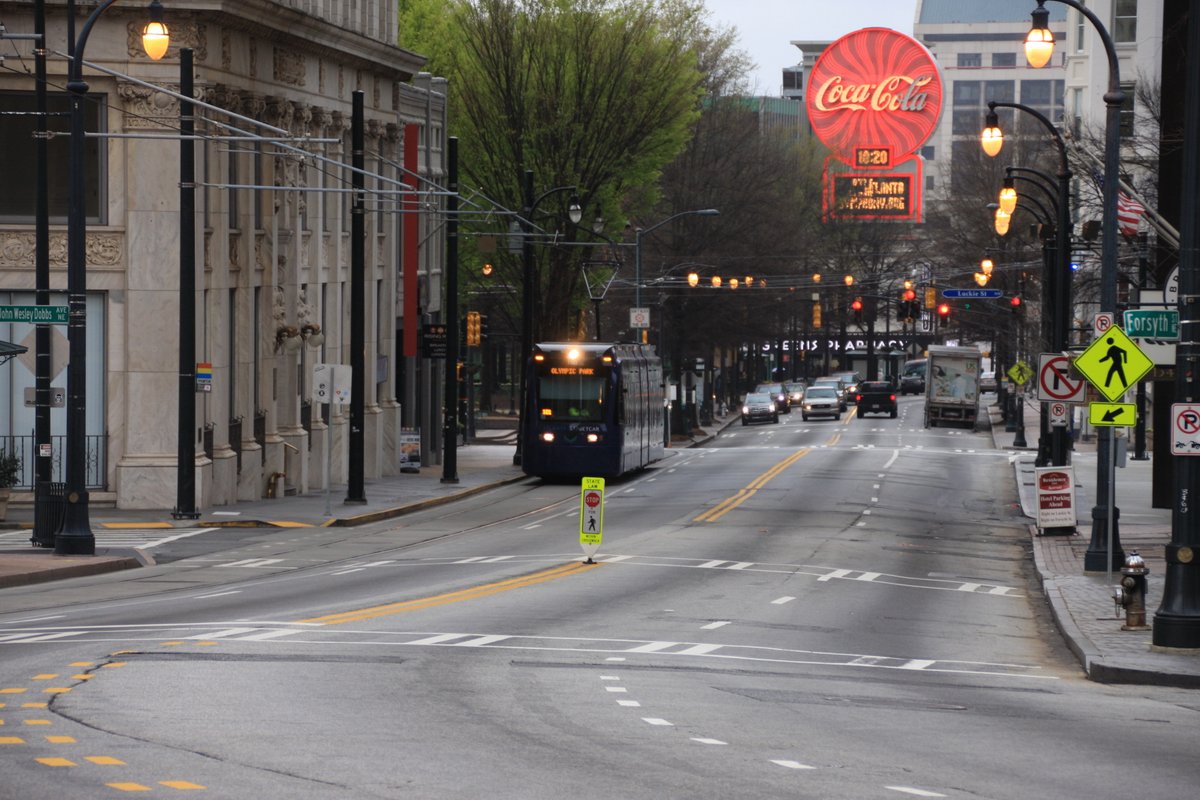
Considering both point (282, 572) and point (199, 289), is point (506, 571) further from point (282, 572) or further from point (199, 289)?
point (199, 289)

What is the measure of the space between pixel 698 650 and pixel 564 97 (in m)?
42.0

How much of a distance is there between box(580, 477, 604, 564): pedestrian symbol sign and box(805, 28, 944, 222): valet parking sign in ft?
323

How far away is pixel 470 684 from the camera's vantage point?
1472 cm

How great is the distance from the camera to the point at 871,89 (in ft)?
413

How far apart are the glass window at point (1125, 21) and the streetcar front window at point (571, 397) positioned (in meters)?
27.0

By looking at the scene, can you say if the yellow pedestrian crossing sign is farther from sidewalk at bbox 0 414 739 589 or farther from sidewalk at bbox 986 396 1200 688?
sidewalk at bbox 0 414 739 589

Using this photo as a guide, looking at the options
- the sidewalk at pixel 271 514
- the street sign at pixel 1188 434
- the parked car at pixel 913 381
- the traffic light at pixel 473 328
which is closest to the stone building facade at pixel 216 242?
the sidewalk at pixel 271 514

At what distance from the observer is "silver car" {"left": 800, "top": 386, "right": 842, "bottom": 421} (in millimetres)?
96062

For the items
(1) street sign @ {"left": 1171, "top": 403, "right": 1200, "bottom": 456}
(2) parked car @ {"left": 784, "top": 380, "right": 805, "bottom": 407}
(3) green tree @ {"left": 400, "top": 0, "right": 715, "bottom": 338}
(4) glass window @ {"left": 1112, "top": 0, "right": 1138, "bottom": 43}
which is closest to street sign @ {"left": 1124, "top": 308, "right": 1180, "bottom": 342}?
(1) street sign @ {"left": 1171, "top": 403, "right": 1200, "bottom": 456}

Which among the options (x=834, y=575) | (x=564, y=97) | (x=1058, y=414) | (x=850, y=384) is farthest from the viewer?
(x=850, y=384)

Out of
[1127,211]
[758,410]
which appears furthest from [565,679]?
[758,410]

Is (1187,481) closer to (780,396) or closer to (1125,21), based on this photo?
(1125,21)

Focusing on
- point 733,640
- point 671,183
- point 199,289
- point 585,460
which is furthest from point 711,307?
point 733,640

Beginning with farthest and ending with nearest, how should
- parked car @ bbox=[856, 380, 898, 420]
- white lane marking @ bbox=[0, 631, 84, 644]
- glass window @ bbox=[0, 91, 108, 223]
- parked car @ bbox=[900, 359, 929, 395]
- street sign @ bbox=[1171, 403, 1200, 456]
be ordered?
parked car @ bbox=[900, 359, 929, 395] < parked car @ bbox=[856, 380, 898, 420] < glass window @ bbox=[0, 91, 108, 223] < street sign @ bbox=[1171, 403, 1200, 456] < white lane marking @ bbox=[0, 631, 84, 644]
